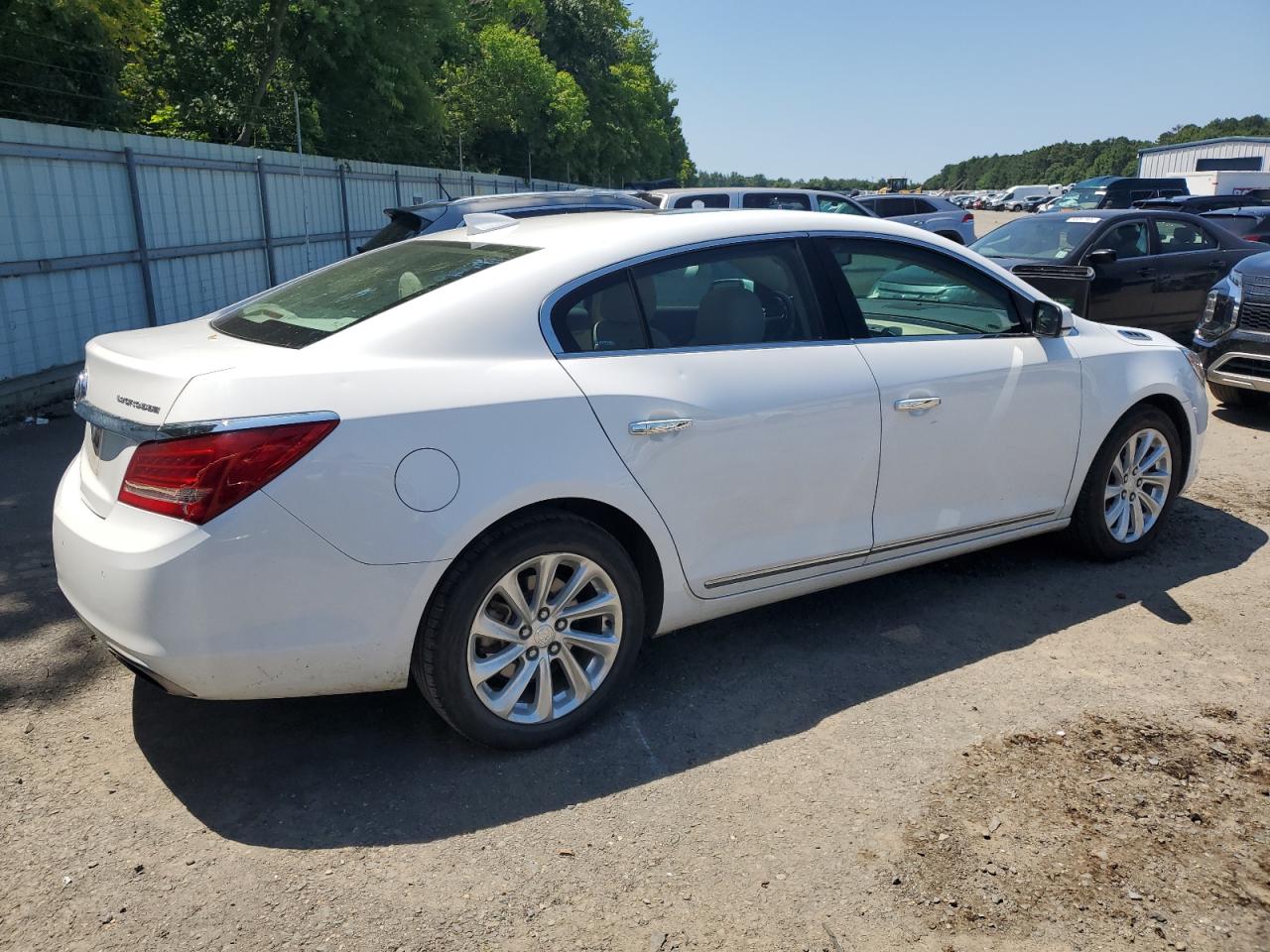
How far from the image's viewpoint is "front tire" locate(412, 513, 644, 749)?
307 cm

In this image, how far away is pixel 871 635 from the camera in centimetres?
425

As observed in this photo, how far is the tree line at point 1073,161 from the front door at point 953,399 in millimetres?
93756

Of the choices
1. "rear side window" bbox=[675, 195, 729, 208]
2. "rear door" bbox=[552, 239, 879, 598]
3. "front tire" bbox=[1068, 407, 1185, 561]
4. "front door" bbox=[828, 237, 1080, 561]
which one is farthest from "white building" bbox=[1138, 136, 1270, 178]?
"rear door" bbox=[552, 239, 879, 598]

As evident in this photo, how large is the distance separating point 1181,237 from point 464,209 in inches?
301

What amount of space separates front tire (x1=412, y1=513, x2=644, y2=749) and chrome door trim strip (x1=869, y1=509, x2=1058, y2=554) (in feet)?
3.72

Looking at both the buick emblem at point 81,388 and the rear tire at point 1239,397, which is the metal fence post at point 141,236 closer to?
the buick emblem at point 81,388

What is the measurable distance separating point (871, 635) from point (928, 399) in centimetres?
99

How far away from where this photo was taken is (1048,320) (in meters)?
4.46

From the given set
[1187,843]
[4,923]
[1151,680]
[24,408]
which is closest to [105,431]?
[4,923]

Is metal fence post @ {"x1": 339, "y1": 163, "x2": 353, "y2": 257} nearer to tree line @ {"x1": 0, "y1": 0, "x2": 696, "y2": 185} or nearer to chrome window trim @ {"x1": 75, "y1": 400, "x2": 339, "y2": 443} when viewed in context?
tree line @ {"x1": 0, "y1": 0, "x2": 696, "y2": 185}

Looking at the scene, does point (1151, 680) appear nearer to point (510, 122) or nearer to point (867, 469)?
point (867, 469)

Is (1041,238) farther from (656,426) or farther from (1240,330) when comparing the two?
(656,426)

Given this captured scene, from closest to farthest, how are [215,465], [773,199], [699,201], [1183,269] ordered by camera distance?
[215,465]
[1183,269]
[699,201]
[773,199]

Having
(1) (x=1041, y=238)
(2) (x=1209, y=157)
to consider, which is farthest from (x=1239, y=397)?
(2) (x=1209, y=157)
